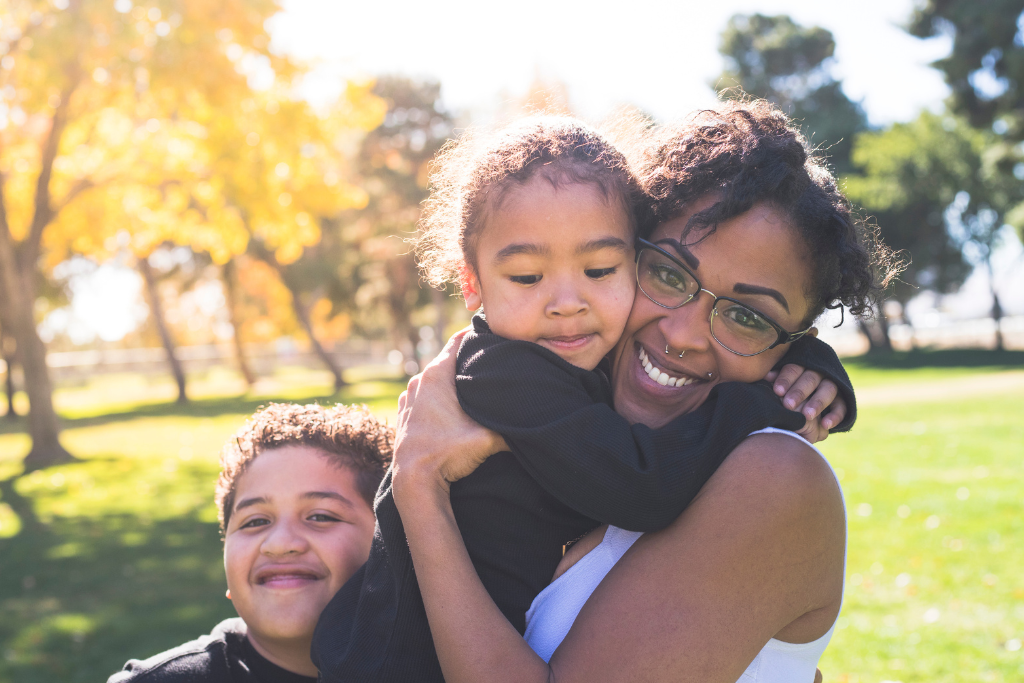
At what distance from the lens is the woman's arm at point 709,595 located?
1.70m

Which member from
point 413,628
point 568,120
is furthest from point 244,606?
point 568,120

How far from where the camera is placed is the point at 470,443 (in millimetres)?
2064

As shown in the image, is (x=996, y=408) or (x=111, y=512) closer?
(x=111, y=512)

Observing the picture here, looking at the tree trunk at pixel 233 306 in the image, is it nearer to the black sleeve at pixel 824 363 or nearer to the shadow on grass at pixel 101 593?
the shadow on grass at pixel 101 593

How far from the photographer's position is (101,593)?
22.0 feet

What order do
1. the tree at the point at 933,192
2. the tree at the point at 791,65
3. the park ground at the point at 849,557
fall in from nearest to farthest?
the park ground at the point at 849,557
the tree at the point at 933,192
the tree at the point at 791,65

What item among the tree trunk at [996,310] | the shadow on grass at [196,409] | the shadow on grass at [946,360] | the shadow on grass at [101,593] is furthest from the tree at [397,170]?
the tree trunk at [996,310]

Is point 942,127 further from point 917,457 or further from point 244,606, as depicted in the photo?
point 244,606

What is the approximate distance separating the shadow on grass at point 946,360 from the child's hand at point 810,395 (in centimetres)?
3079

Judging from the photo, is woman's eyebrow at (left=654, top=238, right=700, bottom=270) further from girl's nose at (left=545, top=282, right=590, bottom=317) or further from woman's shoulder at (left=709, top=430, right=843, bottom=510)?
woman's shoulder at (left=709, top=430, right=843, bottom=510)

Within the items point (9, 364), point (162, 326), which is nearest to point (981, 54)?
point (162, 326)

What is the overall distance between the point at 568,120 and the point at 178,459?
13.0 meters

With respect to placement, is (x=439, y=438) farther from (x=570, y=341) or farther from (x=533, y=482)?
(x=570, y=341)

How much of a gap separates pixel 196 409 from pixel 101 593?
18.0 metres
